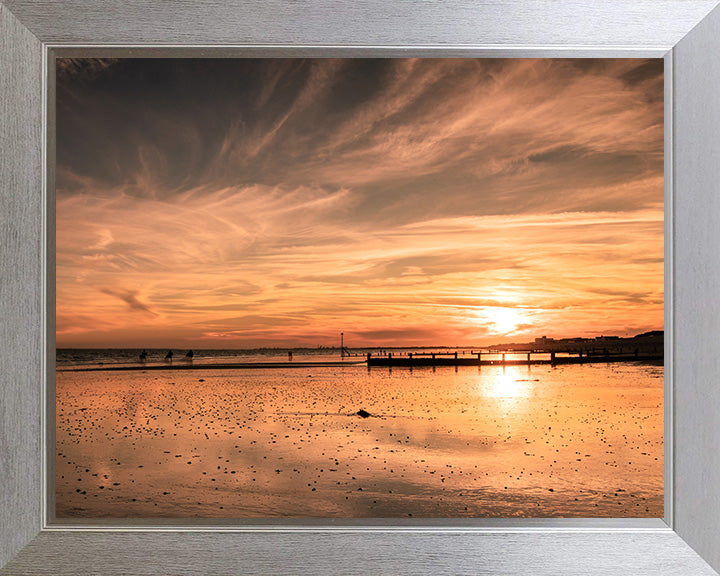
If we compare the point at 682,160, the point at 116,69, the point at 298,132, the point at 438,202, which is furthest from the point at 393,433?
the point at 682,160

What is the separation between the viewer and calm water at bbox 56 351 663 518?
7.32ft

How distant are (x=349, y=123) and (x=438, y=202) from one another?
538 mm

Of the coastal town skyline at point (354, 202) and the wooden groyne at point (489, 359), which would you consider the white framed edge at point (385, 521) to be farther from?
the wooden groyne at point (489, 359)

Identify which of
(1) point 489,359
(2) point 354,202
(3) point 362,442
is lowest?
(3) point 362,442

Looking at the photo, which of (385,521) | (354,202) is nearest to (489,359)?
(354,202)

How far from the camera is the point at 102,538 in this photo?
89 cm

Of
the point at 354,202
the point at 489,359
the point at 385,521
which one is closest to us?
the point at 385,521

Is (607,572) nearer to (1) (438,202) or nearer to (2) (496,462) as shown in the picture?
(2) (496,462)

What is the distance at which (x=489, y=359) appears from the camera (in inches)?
125

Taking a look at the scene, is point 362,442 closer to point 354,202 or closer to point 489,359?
point 489,359

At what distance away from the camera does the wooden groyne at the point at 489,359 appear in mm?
2574

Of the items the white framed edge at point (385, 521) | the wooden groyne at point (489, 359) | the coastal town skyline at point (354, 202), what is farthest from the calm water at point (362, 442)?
the white framed edge at point (385, 521)

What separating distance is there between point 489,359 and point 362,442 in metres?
0.86

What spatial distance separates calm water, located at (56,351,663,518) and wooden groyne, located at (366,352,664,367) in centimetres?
7
